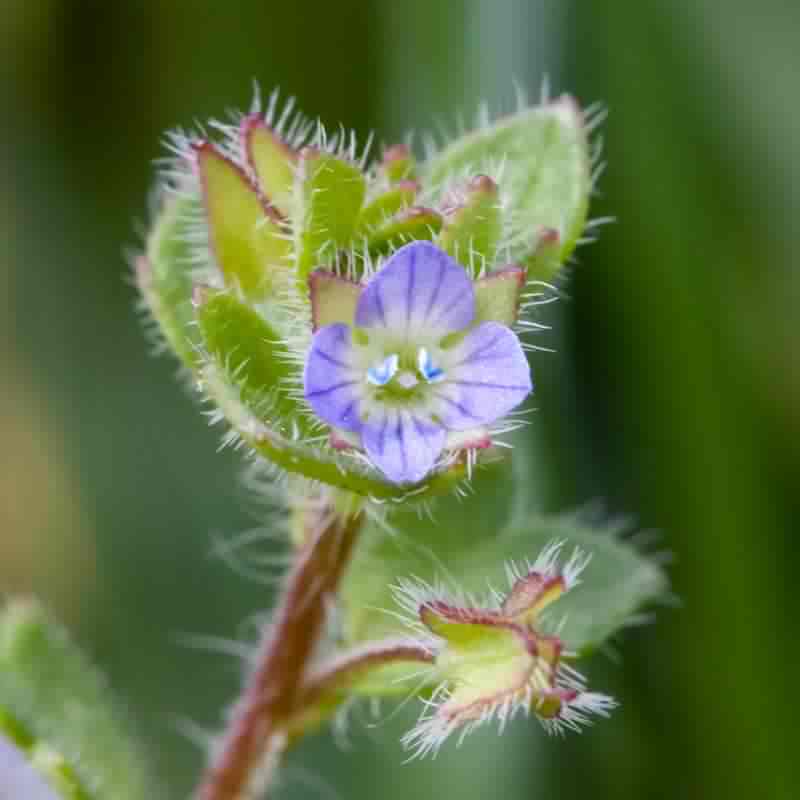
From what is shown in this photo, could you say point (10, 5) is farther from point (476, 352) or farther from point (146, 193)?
point (476, 352)

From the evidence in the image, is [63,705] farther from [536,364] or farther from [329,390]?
[536,364]

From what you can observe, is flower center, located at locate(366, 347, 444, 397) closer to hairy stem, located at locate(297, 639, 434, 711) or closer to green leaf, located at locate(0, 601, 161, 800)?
hairy stem, located at locate(297, 639, 434, 711)

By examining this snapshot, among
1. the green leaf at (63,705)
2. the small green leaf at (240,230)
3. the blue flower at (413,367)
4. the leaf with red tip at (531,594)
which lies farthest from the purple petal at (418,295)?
the green leaf at (63,705)

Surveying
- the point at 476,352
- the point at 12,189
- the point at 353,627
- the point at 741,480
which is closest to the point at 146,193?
the point at 12,189

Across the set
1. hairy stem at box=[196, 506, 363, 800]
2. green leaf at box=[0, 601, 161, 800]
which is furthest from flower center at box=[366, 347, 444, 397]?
green leaf at box=[0, 601, 161, 800]

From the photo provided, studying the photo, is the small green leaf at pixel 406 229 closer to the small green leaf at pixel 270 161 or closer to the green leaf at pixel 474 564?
the small green leaf at pixel 270 161

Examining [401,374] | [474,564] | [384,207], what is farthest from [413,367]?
[474,564]
